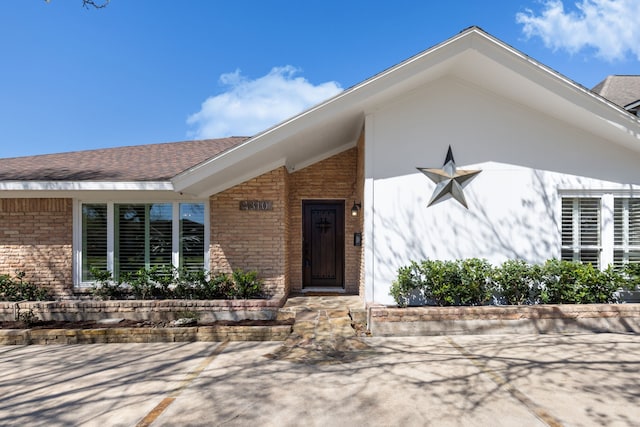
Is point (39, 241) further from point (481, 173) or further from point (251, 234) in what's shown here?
point (481, 173)

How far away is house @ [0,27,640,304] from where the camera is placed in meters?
6.22

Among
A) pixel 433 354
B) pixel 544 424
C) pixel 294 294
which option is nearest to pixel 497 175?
pixel 433 354

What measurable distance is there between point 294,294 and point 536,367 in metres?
5.43

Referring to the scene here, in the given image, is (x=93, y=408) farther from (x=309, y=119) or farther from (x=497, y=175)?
(x=497, y=175)

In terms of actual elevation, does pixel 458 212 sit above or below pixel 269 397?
above

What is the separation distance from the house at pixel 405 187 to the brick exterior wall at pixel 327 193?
1169 millimetres

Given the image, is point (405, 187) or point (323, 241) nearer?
point (405, 187)

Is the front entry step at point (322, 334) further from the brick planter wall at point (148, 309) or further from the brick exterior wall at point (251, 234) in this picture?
the brick exterior wall at point (251, 234)

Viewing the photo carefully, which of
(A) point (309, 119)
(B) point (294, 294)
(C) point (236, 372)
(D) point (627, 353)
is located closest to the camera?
(C) point (236, 372)

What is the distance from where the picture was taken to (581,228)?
271 inches

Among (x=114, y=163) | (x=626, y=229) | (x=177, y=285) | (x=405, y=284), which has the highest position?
(x=114, y=163)

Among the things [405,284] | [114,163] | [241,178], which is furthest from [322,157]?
[114,163]

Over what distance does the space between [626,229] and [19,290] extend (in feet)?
40.9

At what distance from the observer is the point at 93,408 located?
3463 mm
